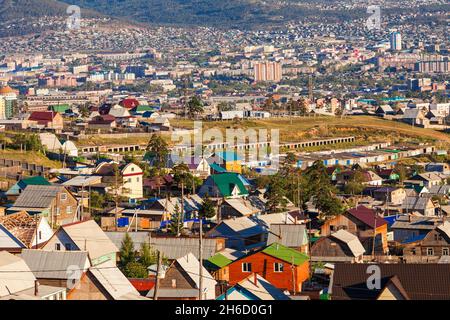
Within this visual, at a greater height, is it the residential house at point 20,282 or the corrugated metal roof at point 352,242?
the residential house at point 20,282

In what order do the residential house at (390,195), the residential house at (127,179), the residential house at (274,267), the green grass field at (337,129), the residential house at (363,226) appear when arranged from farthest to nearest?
the green grass field at (337,129) < the residential house at (390,195) < the residential house at (127,179) < the residential house at (363,226) < the residential house at (274,267)

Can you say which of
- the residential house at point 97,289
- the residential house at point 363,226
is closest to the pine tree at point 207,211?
the residential house at point 363,226

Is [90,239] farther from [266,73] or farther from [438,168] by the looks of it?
[266,73]

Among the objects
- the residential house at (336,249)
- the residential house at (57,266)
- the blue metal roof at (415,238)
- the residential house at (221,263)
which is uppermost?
the residential house at (57,266)

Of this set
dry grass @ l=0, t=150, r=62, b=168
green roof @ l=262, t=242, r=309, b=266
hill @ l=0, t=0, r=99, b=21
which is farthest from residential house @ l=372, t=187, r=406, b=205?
hill @ l=0, t=0, r=99, b=21

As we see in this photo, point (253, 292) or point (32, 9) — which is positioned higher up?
point (32, 9)

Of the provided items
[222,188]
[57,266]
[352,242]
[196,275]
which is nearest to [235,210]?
[222,188]

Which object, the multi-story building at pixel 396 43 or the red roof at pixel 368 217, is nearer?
the red roof at pixel 368 217

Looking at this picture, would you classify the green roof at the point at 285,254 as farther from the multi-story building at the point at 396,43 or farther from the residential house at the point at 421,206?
the multi-story building at the point at 396,43
